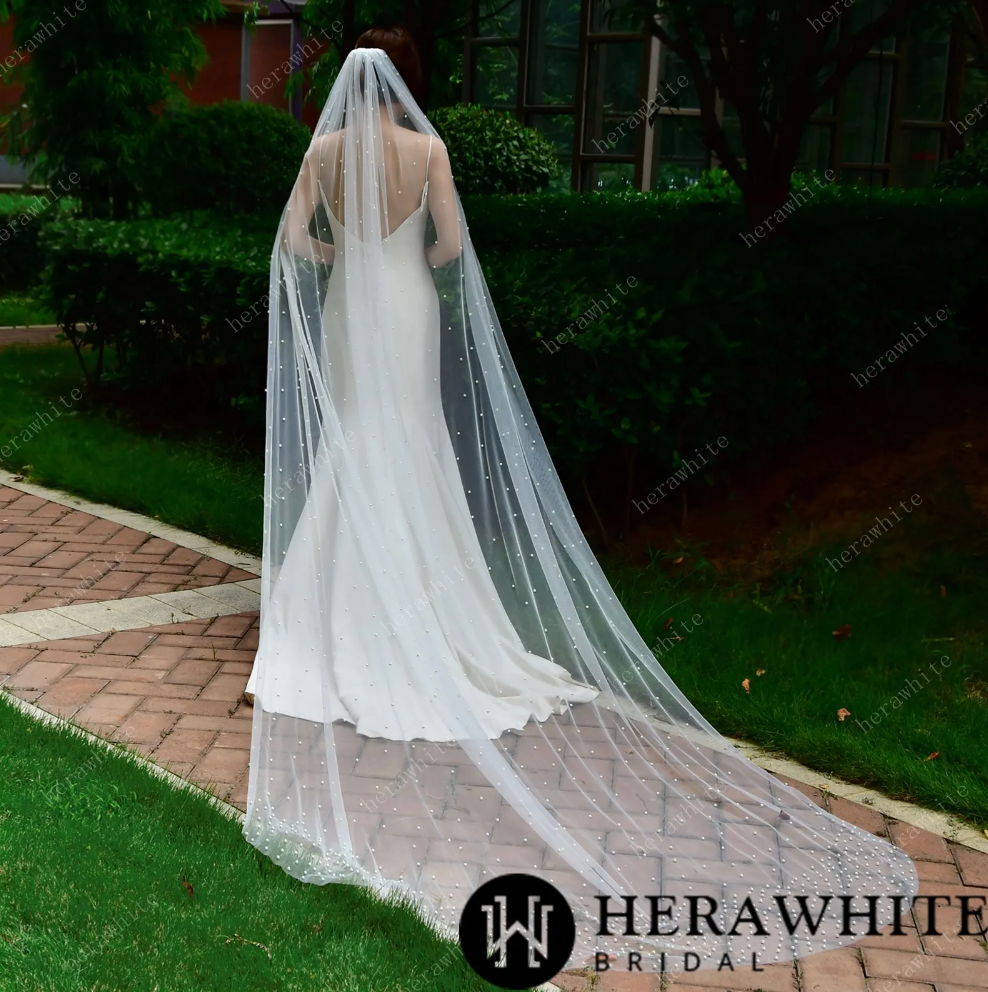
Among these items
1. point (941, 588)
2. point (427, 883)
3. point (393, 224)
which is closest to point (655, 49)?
point (941, 588)

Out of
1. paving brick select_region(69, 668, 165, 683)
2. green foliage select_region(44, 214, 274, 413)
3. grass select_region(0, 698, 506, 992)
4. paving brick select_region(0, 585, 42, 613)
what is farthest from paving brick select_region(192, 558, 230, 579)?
grass select_region(0, 698, 506, 992)

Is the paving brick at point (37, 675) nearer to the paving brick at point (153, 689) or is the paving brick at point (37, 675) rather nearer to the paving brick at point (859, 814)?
the paving brick at point (153, 689)

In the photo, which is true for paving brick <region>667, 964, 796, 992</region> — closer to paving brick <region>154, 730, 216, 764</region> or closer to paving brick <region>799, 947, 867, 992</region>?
paving brick <region>799, 947, 867, 992</region>

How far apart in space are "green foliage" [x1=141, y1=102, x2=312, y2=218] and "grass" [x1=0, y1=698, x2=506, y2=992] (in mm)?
8237

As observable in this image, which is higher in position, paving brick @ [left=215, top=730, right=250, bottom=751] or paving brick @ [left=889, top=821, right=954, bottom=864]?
paving brick @ [left=889, top=821, right=954, bottom=864]

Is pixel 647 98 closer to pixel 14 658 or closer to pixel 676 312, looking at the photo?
pixel 676 312

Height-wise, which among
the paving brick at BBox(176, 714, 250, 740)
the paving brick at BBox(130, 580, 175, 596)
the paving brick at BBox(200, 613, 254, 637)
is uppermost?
the paving brick at BBox(176, 714, 250, 740)

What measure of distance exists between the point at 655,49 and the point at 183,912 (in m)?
12.0

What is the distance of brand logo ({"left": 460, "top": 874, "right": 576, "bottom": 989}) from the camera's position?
2982 mm

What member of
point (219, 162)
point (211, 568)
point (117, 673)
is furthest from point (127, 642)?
point (219, 162)

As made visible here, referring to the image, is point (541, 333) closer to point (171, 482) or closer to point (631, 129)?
point (171, 482)

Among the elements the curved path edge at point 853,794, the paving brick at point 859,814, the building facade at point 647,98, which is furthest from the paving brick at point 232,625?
the building facade at point 647,98

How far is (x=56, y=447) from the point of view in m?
8.14

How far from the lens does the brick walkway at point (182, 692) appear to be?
3079mm
